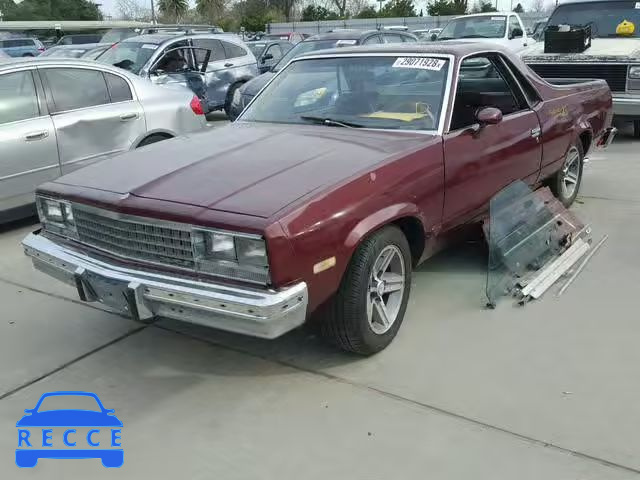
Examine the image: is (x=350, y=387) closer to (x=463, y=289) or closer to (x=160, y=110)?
(x=463, y=289)

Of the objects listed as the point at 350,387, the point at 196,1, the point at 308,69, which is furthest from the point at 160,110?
the point at 196,1

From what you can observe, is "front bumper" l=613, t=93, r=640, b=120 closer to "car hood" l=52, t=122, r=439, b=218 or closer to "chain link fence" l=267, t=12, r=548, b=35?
"car hood" l=52, t=122, r=439, b=218

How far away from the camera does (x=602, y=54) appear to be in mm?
8445

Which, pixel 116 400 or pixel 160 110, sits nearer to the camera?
pixel 116 400

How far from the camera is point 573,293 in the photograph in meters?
4.30

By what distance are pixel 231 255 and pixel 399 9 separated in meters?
58.6

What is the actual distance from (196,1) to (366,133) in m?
65.2

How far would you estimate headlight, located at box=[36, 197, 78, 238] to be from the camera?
362 cm

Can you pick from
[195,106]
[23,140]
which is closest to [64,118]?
[23,140]

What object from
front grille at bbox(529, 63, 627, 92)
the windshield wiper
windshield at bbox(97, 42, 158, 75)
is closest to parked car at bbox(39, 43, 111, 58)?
windshield at bbox(97, 42, 158, 75)

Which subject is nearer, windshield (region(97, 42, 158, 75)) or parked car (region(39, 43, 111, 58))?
windshield (region(97, 42, 158, 75))

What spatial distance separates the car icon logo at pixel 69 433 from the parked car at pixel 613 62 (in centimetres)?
709

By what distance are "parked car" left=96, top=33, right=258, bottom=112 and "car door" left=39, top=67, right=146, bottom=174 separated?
4723 mm

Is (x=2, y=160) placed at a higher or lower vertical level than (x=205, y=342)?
higher
